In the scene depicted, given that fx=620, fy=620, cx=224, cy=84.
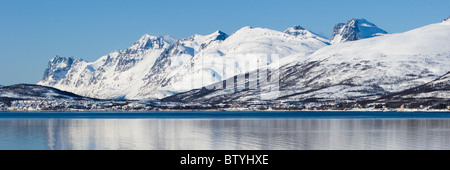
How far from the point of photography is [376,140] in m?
98.6
